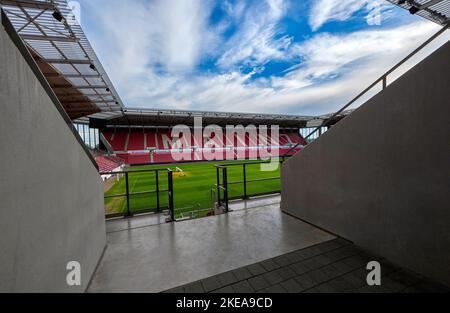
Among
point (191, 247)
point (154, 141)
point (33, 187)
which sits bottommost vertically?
point (191, 247)

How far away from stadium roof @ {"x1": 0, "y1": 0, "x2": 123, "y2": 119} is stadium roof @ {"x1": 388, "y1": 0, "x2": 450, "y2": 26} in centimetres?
888

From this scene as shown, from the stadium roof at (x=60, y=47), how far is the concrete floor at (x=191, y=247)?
6.20 meters

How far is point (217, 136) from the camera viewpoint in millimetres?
34500

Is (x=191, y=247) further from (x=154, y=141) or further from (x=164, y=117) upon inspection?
(x=154, y=141)

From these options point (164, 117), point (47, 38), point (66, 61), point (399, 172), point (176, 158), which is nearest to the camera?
point (399, 172)

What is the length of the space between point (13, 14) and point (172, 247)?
7816mm

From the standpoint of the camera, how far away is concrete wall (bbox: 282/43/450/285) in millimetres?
2170

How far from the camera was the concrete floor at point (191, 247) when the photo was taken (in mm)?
2438

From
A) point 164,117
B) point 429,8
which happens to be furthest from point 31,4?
point 164,117

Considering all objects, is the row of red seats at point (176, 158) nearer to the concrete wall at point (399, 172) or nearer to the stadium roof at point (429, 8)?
the stadium roof at point (429, 8)

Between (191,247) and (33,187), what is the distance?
2417 millimetres

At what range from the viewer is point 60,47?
704cm

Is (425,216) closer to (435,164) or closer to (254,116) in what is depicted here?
(435,164)
